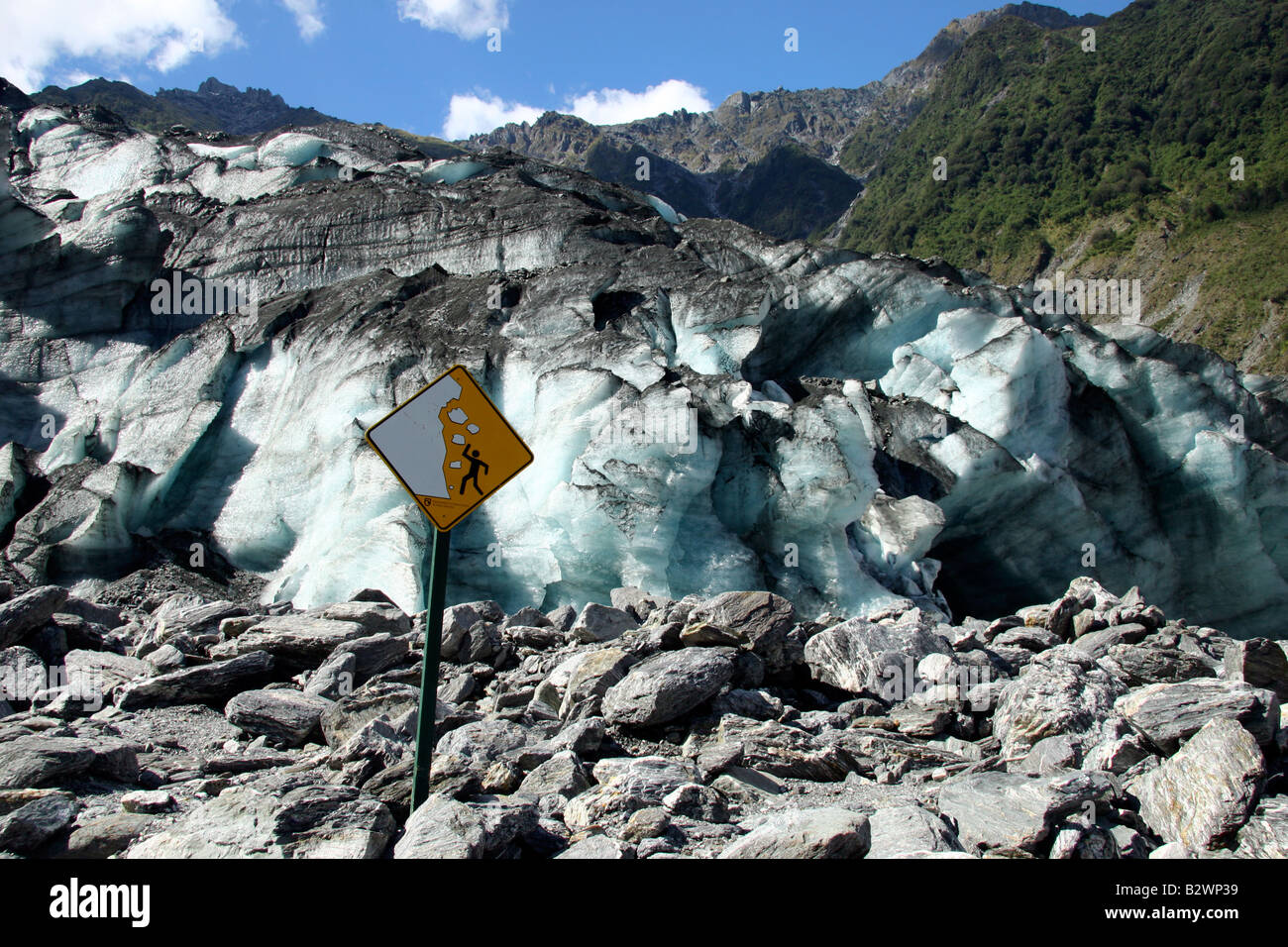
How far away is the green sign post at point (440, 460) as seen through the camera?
374 cm

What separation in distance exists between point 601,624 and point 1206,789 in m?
5.36

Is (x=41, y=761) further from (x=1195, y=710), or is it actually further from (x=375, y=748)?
(x=1195, y=710)

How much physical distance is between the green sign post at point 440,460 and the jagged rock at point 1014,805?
2.52 meters

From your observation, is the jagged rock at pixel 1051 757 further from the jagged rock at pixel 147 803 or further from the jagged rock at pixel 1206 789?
the jagged rock at pixel 147 803

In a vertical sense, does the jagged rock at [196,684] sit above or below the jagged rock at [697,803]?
above

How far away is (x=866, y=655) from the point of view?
7004 mm

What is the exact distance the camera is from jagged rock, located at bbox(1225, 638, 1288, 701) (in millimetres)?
6367

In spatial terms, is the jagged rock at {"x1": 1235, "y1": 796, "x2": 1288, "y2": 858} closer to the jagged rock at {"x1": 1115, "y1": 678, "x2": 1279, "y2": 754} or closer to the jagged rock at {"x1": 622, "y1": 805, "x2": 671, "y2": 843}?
the jagged rock at {"x1": 1115, "y1": 678, "x2": 1279, "y2": 754}

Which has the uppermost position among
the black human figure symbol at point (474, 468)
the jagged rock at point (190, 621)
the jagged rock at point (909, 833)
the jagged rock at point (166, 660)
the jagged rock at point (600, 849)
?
the black human figure symbol at point (474, 468)

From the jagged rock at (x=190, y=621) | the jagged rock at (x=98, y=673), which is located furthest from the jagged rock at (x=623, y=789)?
the jagged rock at (x=190, y=621)
